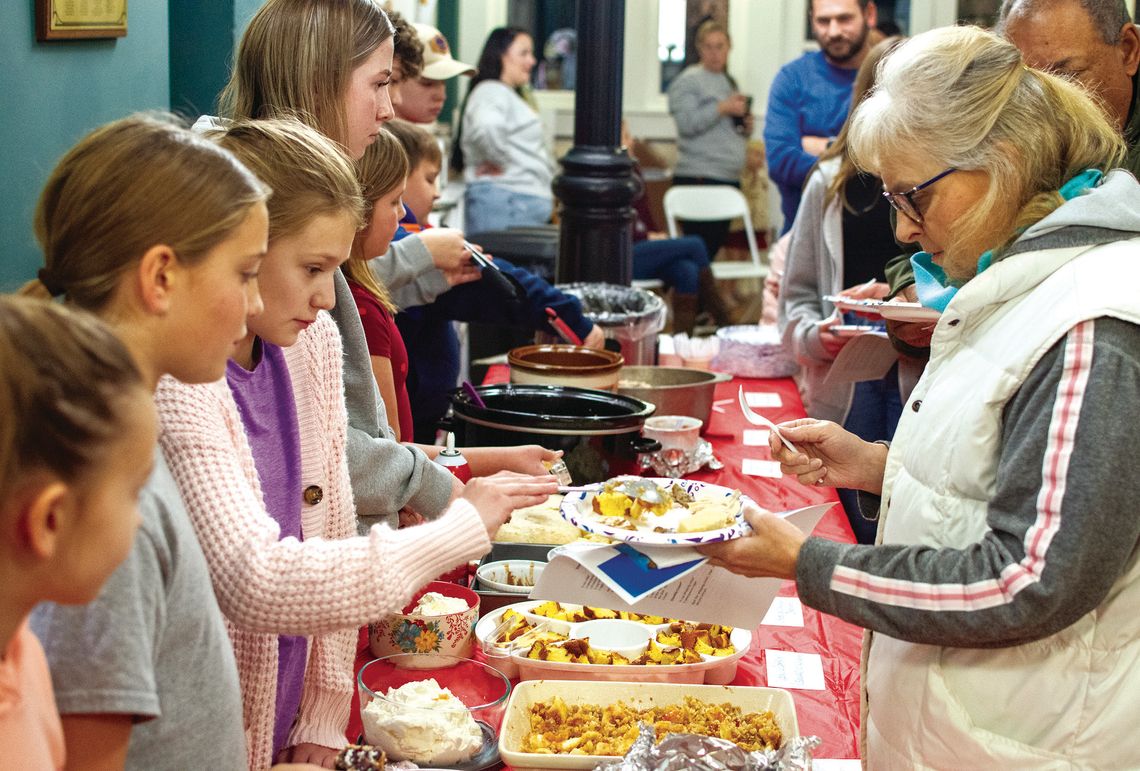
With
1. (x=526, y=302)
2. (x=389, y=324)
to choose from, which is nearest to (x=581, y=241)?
(x=526, y=302)

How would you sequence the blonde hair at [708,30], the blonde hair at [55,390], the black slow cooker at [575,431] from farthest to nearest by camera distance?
the blonde hair at [708,30]
the black slow cooker at [575,431]
the blonde hair at [55,390]

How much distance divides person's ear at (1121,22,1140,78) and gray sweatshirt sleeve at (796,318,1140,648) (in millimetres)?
1390

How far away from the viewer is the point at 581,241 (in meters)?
4.57

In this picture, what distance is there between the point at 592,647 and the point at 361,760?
1.85 feet

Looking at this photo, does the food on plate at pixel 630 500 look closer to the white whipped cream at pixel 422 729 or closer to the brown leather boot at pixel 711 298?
the white whipped cream at pixel 422 729

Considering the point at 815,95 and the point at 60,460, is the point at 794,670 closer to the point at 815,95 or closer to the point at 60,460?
the point at 60,460

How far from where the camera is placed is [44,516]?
841 mm

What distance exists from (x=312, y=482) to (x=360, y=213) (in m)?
0.37

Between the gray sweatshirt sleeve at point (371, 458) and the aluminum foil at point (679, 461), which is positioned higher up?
the gray sweatshirt sleeve at point (371, 458)

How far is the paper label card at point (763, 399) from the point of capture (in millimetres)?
3637

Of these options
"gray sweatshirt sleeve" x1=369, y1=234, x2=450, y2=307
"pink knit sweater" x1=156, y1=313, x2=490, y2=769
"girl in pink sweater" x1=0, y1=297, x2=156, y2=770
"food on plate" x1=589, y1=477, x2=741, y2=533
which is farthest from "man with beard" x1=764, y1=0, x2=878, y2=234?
"girl in pink sweater" x1=0, y1=297, x2=156, y2=770

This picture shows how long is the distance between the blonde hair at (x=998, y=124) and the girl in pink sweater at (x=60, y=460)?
101 centimetres

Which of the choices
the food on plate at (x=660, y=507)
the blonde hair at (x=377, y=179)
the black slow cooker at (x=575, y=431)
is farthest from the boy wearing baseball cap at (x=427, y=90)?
the food on plate at (x=660, y=507)

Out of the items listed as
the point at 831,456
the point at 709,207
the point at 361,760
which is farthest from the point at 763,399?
the point at 709,207
